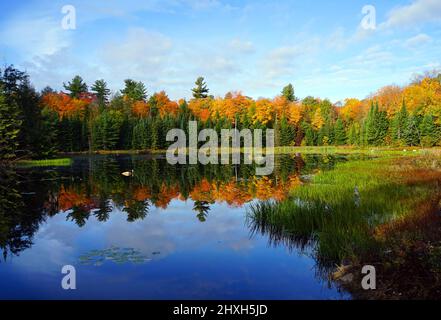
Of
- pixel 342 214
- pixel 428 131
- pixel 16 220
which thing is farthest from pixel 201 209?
pixel 428 131

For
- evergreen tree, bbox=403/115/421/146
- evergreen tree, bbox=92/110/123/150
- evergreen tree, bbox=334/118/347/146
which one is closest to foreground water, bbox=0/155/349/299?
evergreen tree, bbox=403/115/421/146

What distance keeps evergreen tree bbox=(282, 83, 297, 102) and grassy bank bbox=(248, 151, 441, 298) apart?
230ft

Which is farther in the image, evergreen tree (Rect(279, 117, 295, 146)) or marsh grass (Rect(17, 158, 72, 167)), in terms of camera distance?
evergreen tree (Rect(279, 117, 295, 146))

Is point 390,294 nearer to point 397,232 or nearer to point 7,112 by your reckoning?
point 397,232

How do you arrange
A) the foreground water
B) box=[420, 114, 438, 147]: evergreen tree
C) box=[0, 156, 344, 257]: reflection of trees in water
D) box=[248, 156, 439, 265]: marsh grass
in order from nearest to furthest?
1. the foreground water
2. box=[248, 156, 439, 265]: marsh grass
3. box=[0, 156, 344, 257]: reflection of trees in water
4. box=[420, 114, 438, 147]: evergreen tree

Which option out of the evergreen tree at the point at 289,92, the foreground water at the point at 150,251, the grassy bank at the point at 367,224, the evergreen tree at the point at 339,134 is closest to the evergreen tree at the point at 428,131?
the evergreen tree at the point at 339,134

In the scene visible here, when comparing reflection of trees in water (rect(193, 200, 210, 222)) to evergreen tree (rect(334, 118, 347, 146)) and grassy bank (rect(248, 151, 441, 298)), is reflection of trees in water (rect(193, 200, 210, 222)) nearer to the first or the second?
grassy bank (rect(248, 151, 441, 298))

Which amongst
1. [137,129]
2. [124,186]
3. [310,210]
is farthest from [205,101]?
[310,210]

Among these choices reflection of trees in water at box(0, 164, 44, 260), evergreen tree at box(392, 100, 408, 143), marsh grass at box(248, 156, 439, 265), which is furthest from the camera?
evergreen tree at box(392, 100, 408, 143)

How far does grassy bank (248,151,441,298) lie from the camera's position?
6904 mm

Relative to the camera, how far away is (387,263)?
6.71 meters

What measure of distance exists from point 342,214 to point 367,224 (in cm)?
107

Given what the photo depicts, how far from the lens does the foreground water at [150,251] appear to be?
729cm

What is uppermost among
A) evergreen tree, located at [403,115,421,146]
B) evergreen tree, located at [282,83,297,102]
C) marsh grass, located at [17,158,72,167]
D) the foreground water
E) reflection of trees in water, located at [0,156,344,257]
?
evergreen tree, located at [282,83,297,102]
